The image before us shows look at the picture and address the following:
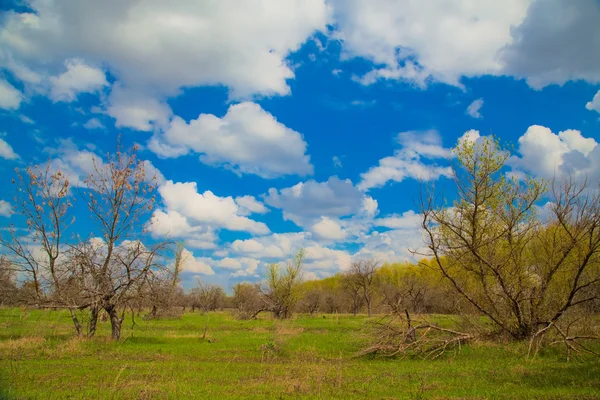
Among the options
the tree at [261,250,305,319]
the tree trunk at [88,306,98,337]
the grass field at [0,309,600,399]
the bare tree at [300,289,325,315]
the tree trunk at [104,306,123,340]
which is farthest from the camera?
the bare tree at [300,289,325,315]

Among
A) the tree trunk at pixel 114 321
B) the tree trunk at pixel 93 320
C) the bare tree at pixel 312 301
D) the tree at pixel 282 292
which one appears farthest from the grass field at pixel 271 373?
the bare tree at pixel 312 301

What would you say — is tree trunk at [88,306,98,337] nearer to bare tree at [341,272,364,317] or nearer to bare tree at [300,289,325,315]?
bare tree at [341,272,364,317]

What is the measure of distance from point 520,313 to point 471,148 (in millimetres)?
8826

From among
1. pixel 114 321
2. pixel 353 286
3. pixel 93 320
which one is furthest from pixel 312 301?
pixel 93 320

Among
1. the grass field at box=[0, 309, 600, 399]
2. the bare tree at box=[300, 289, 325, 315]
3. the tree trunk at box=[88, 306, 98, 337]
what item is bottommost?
the bare tree at box=[300, 289, 325, 315]

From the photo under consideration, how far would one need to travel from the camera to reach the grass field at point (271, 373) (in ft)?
32.4

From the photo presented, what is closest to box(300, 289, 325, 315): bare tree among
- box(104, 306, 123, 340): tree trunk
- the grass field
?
box(104, 306, 123, 340): tree trunk

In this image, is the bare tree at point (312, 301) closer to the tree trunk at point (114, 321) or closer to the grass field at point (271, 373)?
the tree trunk at point (114, 321)

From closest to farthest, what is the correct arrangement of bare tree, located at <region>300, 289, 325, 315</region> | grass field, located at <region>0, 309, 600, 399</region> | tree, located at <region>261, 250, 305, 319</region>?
1. grass field, located at <region>0, 309, 600, 399</region>
2. tree, located at <region>261, 250, 305, 319</region>
3. bare tree, located at <region>300, 289, 325, 315</region>

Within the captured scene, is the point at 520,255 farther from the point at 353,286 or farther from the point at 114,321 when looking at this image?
the point at 353,286

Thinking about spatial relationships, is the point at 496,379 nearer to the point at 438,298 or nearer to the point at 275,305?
the point at 275,305

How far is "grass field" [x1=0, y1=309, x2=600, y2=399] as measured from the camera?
389 inches

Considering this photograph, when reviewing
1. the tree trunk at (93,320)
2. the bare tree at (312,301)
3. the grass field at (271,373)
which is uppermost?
the tree trunk at (93,320)

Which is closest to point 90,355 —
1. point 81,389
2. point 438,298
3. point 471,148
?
point 81,389
